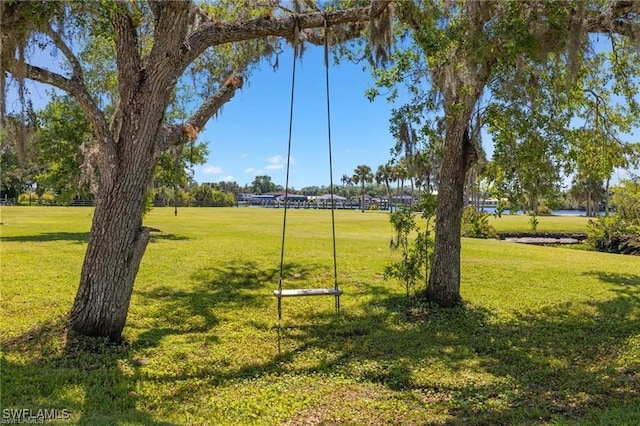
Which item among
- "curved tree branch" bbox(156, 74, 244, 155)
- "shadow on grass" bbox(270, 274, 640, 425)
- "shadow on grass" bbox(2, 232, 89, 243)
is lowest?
"shadow on grass" bbox(270, 274, 640, 425)

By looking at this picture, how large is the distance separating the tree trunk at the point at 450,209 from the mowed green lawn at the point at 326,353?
1.55 feet

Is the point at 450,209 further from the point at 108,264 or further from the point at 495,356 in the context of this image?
the point at 108,264

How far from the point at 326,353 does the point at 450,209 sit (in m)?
3.18

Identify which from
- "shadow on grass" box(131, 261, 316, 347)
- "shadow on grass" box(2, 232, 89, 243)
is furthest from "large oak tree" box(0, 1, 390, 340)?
"shadow on grass" box(2, 232, 89, 243)

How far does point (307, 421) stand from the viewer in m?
3.51

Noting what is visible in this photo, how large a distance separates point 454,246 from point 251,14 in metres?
4.92

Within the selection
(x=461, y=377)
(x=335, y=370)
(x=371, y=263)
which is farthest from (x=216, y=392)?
(x=371, y=263)

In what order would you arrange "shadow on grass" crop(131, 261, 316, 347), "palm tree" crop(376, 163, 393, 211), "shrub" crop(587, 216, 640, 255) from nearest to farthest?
"shadow on grass" crop(131, 261, 316, 347) → "shrub" crop(587, 216, 640, 255) → "palm tree" crop(376, 163, 393, 211)

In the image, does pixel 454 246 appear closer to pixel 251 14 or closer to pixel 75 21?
pixel 251 14

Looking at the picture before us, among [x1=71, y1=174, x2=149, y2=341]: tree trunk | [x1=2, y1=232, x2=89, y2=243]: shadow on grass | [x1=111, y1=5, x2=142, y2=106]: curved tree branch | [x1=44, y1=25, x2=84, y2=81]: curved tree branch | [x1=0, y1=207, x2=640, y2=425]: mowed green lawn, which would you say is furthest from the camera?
[x1=2, y1=232, x2=89, y2=243]: shadow on grass

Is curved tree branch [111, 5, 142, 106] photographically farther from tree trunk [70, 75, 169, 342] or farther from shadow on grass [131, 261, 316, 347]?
shadow on grass [131, 261, 316, 347]

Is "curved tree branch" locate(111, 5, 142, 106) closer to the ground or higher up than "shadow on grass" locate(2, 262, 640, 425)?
higher up

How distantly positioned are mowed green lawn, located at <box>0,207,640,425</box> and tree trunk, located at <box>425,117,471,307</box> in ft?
1.55

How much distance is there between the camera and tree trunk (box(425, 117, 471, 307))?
23.1ft
